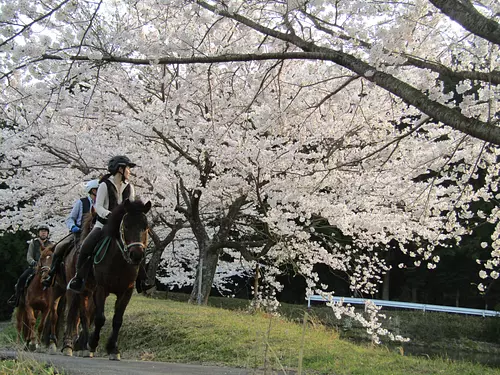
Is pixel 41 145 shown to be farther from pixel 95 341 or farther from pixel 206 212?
pixel 95 341

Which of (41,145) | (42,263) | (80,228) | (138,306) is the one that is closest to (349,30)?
(80,228)

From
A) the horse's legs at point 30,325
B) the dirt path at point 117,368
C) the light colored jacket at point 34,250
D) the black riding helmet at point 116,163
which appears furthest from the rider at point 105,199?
the light colored jacket at point 34,250

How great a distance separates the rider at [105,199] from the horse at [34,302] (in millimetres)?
2378

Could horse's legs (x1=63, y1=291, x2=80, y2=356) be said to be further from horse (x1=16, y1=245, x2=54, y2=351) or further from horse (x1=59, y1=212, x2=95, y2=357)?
horse (x1=16, y1=245, x2=54, y2=351)

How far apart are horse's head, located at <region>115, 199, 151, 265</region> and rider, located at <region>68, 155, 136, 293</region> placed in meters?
0.51

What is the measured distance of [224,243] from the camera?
16.0 m

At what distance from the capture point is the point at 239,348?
892cm

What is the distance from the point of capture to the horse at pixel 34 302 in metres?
9.96

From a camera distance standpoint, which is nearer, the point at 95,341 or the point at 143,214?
the point at 143,214

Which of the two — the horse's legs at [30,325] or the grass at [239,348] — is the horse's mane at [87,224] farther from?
the horse's legs at [30,325]

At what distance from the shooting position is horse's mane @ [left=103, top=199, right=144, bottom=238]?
6908 millimetres

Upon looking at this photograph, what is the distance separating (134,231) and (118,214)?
45 centimetres

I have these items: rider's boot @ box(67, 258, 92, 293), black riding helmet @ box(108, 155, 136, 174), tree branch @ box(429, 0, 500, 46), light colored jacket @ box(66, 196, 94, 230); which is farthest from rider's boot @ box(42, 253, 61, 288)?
tree branch @ box(429, 0, 500, 46)

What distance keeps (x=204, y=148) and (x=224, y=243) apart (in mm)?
3400
